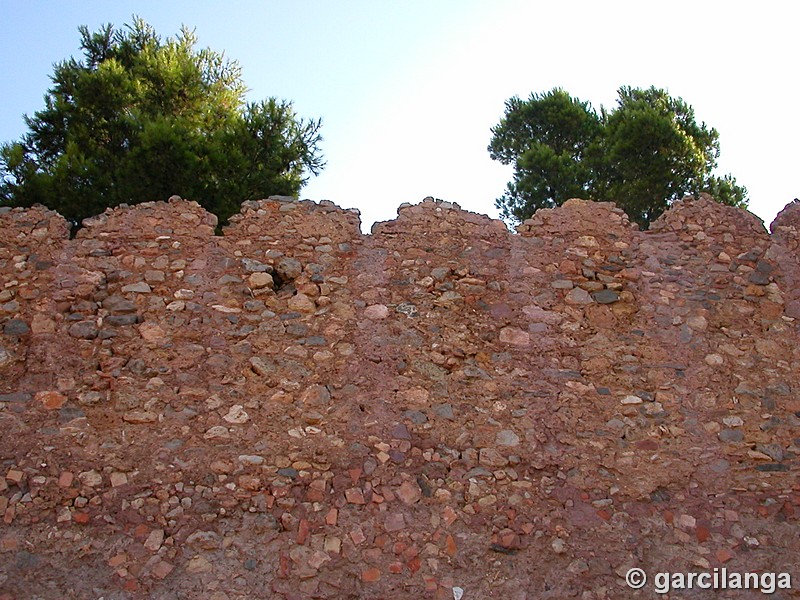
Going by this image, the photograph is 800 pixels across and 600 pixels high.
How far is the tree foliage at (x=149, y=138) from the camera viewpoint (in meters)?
7.77

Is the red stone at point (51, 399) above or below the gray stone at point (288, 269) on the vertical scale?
below

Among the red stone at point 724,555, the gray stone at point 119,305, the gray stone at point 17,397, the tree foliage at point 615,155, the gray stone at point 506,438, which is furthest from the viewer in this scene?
the tree foliage at point 615,155

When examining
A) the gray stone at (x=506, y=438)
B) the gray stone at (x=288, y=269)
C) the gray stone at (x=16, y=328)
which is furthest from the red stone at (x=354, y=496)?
the gray stone at (x=16, y=328)

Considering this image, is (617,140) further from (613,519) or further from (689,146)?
(613,519)

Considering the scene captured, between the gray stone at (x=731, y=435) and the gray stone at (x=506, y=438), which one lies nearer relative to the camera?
the gray stone at (x=506, y=438)

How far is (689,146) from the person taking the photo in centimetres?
1005

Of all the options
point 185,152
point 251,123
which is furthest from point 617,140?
point 185,152

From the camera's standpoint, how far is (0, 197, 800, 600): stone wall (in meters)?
4.59

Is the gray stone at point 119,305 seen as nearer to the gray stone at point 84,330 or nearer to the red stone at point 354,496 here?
the gray stone at point 84,330

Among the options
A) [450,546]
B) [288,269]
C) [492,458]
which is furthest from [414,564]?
[288,269]

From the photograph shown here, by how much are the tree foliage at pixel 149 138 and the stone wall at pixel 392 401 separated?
205 cm

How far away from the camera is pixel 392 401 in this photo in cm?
521

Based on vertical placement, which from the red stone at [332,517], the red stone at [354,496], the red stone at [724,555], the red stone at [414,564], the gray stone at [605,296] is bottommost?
the red stone at [414,564]

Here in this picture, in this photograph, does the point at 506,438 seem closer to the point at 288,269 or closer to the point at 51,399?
the point at 288,269
